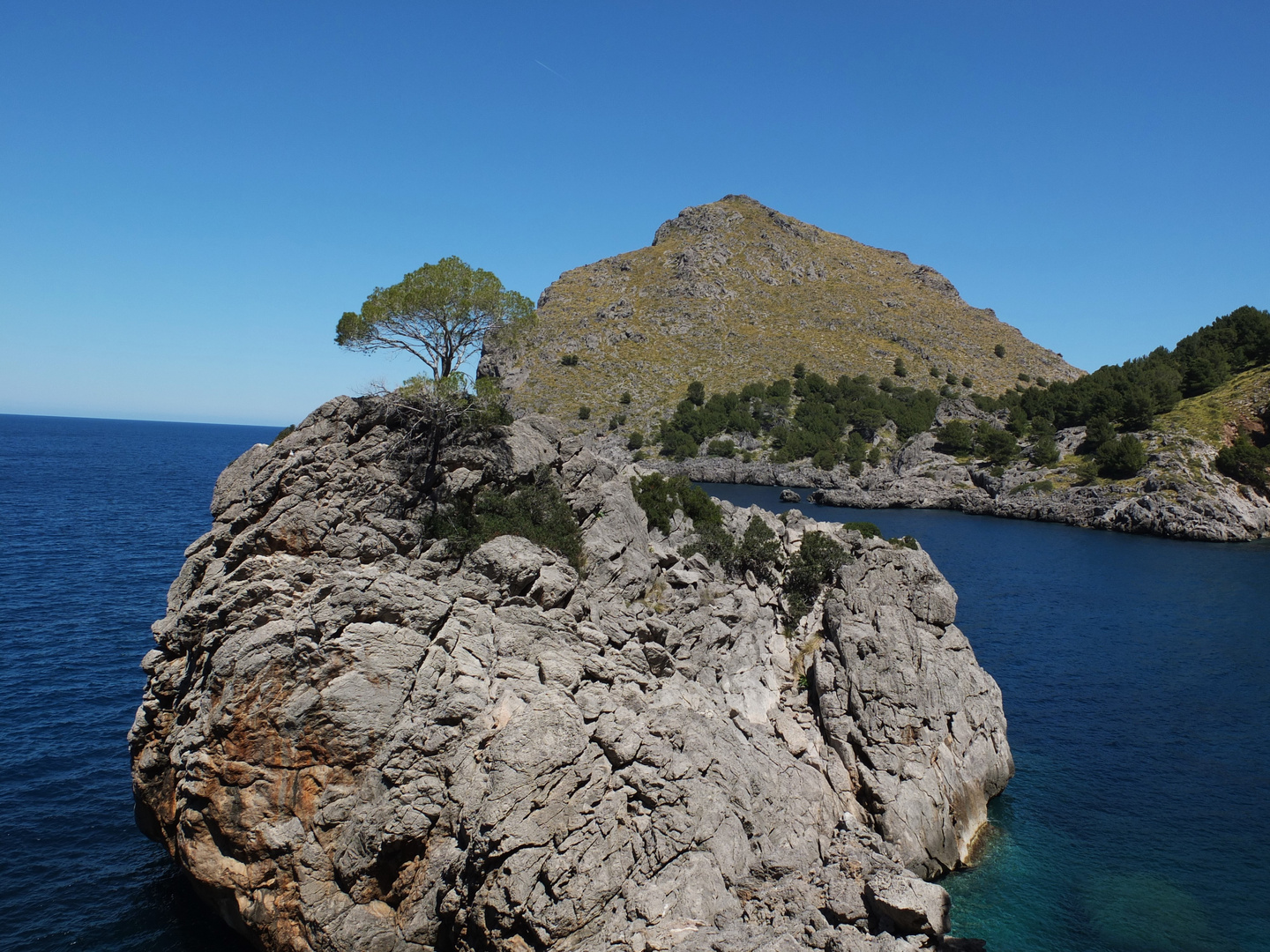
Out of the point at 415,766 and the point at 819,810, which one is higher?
the point at 415,766

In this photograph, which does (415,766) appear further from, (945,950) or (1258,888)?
(1258,888)

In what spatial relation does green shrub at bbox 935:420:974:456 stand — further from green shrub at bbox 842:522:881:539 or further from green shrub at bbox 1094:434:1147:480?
green shrub at bbox 842:522:881:539

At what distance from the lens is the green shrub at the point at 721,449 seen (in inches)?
6511

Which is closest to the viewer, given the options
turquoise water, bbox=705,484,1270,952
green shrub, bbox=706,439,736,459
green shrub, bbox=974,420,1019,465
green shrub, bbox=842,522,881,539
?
turquoise water, bbox=705,484,1270,952

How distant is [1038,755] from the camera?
41.7 m

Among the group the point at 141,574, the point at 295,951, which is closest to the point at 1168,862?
the point at 295,951

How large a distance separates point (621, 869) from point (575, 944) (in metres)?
2.50

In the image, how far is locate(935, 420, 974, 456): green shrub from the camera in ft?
504

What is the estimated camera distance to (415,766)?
24391 millimetres

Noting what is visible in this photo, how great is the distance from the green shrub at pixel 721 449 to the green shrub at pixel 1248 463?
3468 inches

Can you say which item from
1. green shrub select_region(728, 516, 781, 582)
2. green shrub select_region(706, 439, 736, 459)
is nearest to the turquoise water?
green shrub select_region(728, 516, 781, 582)

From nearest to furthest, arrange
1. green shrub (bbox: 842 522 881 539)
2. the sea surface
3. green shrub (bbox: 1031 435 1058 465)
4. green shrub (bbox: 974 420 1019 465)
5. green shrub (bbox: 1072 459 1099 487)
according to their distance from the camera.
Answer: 1. the sea surface
2. green shrub (bbox: 842 522 881 539)
3. green shrub (bbox: 1072 459 1099 487)
4. green shrub (bbox: 1031 435 1058 465)
5. green shrub (bbox: 974 420 1019 465)

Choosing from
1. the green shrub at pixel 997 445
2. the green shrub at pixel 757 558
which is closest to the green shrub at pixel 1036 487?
the green shrub at pixel 997 445

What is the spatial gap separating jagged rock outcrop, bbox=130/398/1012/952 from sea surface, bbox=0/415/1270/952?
8.85 feet
